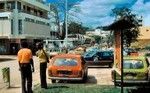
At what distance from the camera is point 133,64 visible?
2122 cm

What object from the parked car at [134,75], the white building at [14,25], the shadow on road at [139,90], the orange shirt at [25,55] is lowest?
the shadow on road at [139,90]

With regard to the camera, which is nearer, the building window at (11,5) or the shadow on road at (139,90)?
the shadow on road at (139,90)

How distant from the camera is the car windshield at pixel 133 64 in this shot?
69.1 ft

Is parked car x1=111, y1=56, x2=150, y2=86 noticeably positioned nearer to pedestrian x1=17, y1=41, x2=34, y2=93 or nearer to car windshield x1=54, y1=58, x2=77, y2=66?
car windshield x1=54, y1=58, x2=77, y2=66

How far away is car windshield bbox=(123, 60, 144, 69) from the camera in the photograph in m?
21.0

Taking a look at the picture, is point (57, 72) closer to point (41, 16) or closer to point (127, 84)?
point (127, 84)

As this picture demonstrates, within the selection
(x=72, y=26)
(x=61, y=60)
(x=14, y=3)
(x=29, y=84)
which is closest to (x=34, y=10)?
(x=14, y=3)

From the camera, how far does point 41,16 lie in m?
95.9

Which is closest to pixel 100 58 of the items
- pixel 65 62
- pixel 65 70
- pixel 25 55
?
pixel 65 62

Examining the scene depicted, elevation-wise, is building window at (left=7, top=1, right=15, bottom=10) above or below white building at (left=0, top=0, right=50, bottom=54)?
above

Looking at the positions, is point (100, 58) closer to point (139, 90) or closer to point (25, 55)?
point (139, 90)

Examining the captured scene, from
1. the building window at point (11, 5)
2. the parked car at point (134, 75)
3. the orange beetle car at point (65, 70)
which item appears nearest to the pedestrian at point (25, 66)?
the parked car at point (134, 75)

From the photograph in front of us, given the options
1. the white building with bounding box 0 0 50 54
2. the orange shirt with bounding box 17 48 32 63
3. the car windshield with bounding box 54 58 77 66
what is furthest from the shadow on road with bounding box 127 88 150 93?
the white building with bounding box 0 0 50 54

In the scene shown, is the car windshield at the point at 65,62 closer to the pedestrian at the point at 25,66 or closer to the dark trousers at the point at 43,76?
the dark trousers at the point at 43,76
